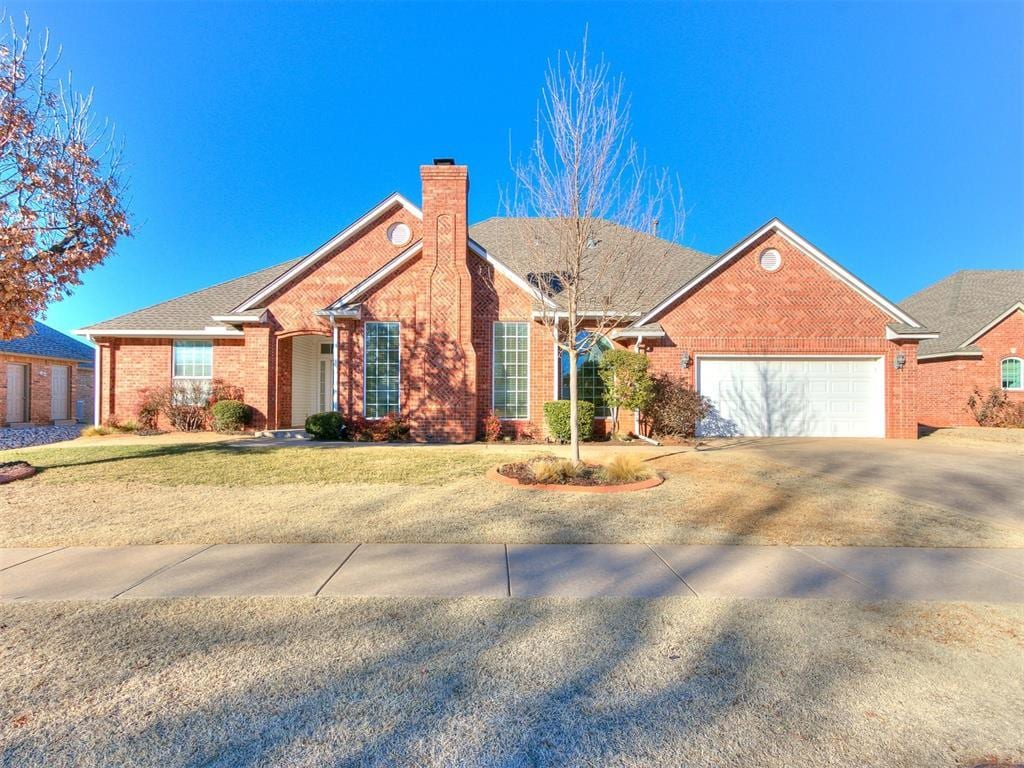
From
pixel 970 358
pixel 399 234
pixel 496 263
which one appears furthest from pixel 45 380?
pixel 970 358

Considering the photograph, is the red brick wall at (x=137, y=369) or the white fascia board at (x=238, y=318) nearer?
the white fascia board at (x=238, y=318)

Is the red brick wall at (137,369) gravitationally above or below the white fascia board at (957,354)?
below

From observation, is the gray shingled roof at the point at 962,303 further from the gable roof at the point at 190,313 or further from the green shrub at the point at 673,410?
the gable roof at the point at 190,313

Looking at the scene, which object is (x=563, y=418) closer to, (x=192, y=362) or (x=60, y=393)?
(x=192, y=362)

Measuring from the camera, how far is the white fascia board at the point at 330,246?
14562 millimetres

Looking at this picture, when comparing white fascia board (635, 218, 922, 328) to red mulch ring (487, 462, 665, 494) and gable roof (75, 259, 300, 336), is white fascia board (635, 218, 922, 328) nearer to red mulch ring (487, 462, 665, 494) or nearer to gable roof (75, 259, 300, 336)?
red mulch ring (487, 462, 665, 494)

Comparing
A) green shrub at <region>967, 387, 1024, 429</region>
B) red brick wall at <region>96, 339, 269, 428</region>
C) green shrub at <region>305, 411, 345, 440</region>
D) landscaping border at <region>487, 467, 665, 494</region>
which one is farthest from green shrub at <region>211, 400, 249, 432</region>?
green shrub at <region>967, 387, 1024, 429</region>

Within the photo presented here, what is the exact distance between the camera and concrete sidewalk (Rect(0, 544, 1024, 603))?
154 inches

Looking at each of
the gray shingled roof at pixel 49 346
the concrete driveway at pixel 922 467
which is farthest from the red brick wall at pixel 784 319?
the gray shingled roof at pixel 49 346

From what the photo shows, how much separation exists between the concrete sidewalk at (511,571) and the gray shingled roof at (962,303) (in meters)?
18.6

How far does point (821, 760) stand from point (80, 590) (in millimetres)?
5073

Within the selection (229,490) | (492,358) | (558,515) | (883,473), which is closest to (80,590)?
(229,490)

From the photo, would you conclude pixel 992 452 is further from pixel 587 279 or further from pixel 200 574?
pixel 200 574

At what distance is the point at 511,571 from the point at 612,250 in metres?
6.56
